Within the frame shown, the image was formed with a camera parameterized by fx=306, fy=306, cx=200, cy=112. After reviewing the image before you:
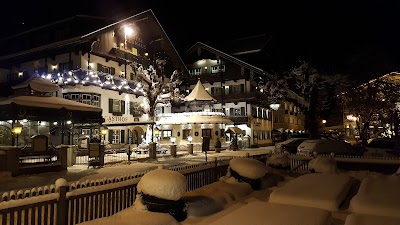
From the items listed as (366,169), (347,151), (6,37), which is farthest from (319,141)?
(6,37)

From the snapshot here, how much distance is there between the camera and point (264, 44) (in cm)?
4662

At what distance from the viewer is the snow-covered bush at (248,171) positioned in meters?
11.3

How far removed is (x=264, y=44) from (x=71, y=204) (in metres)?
43.6

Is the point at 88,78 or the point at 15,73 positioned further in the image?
the point at 15,73

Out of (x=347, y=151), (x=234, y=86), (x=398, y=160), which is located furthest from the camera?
(x=234, y=86)

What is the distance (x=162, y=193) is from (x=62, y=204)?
85.8 inches

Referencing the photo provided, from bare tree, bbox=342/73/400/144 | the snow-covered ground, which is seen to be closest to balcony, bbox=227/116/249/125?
bare tree, bbox=342/73/400/144

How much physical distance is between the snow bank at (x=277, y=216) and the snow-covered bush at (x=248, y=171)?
3.85 meters

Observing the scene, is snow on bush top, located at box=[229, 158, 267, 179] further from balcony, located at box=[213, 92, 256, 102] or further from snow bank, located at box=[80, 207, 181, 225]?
balcony, located at box=[213, 92, 256, 102]

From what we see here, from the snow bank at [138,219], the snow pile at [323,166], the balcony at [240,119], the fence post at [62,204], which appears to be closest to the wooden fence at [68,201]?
the fence post at [62,204]

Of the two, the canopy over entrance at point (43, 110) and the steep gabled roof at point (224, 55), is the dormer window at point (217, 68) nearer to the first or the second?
the steep gabled roof at point (224, 55)

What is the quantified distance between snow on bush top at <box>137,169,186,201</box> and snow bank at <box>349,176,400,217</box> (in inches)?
180

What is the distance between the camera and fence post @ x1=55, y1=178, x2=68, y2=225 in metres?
6.51

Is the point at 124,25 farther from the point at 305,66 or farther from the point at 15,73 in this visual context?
the point at 305,66
